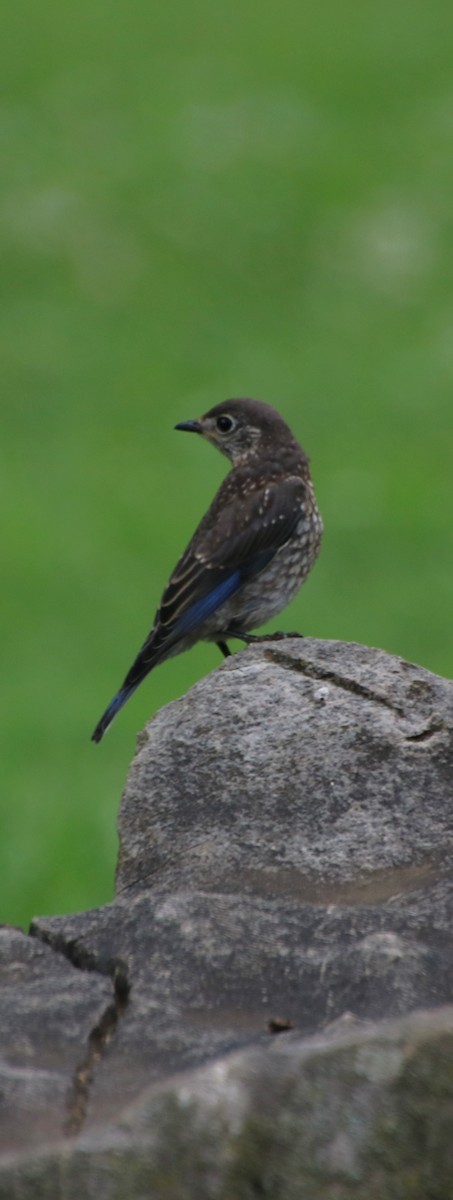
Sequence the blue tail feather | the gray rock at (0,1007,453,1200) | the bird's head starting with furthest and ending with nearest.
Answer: the bird's head → the blue tail feather → the gray rock at (0,1007,453,1200)

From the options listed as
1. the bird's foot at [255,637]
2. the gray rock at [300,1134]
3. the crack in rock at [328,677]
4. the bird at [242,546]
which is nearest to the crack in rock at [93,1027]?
the gray rock at [300,1134]

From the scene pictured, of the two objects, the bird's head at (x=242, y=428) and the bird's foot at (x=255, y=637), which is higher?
the bird's head at (x=242, y=428)

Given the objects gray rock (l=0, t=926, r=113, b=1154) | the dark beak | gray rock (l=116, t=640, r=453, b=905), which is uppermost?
the dark beak

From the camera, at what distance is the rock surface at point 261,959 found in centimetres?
352

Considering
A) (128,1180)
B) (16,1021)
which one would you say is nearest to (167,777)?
(16,1021)

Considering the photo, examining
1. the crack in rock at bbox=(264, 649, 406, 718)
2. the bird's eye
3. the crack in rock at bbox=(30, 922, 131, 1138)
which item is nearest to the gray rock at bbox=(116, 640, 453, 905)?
the crack in rock at bbox=(264, 649, 406, 718)

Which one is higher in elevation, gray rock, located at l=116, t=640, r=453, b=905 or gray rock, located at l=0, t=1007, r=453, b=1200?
gray rock, located at l=116, t=640, r=453, b=905

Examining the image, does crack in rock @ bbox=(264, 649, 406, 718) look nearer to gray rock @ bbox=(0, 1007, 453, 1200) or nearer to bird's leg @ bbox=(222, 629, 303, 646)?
bird's leg @ bbox=(222, 629, 303, 646)

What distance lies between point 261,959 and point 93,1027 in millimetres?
399

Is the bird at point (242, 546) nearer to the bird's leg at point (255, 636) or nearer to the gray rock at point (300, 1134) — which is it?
the bird's leg at point (255, 636)

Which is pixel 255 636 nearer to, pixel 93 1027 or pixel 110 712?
pixel 110 712

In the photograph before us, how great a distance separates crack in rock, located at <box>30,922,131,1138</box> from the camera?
3.85 meters

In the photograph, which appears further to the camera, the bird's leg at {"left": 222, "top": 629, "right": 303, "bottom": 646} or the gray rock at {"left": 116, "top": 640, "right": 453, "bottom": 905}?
the bird's leg at {"left": 222, "top": 629, "right": 303, "bottom": 646}

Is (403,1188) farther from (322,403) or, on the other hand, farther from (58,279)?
(58,279)
